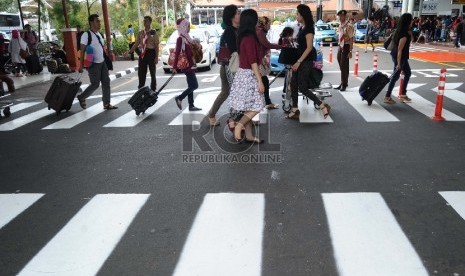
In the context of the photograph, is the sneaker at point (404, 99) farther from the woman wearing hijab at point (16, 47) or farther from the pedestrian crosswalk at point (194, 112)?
the woman wearing hijab at point (16, 47)

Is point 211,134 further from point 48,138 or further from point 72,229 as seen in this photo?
point 72,229

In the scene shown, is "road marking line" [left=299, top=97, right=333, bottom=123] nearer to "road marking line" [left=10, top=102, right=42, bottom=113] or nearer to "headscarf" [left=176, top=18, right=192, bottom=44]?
"headscarf" [left=176, top=18, right=192, bottom=44]

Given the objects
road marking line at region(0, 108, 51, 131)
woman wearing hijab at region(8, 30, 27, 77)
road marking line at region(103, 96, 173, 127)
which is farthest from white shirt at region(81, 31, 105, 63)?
woman wearing hijab at region(8, 30, 27, 77)

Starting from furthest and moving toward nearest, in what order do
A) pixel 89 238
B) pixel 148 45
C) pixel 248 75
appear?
pixel 148 45, pixel 248 75, pixel 89 238

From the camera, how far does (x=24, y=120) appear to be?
832 centimetres

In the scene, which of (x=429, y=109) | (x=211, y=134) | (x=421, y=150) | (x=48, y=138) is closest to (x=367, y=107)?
(x=429, y=109)

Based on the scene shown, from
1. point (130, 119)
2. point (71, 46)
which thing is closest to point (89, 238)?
point (130, 119)

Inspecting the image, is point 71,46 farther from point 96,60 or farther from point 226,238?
point 226,238

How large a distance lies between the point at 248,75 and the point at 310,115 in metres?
2.71

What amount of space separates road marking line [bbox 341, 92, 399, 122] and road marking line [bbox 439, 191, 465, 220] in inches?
126

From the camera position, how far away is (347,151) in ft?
18.9

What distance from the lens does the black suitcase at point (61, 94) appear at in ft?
28.3

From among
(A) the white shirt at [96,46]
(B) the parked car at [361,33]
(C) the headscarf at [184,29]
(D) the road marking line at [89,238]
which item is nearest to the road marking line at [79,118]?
(A) the white shirt at [96,46]

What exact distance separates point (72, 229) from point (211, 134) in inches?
132
